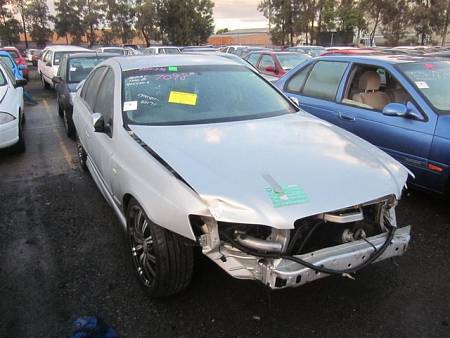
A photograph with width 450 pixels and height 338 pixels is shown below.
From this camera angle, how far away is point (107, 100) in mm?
3951

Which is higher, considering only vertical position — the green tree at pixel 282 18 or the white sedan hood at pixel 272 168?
the green tree at pixel 282 18

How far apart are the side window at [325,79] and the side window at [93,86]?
2805 millimetres

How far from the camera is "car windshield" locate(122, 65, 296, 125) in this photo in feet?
11.6

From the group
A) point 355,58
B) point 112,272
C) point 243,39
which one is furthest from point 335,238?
point 243,39

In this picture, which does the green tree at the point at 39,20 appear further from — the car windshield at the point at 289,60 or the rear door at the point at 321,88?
the rear door at the point at 321,88

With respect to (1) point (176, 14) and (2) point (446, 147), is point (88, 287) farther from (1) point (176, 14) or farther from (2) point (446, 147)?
(1) point (176, 14)

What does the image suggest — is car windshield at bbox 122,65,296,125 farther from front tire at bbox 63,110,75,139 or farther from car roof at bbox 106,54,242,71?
front tire at bbox 63,110,75,139

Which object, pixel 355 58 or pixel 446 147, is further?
pixel 355 58

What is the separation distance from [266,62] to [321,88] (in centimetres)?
739

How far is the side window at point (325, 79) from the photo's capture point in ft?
17.8

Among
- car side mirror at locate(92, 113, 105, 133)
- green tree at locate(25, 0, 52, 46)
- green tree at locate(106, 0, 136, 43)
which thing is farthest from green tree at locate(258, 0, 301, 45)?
car side mirror at locate(92, 113, 105, 133)

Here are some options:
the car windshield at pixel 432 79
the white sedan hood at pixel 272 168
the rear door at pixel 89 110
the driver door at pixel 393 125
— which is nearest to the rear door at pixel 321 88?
the driver door at pixel 393 125

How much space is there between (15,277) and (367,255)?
8.74 feet

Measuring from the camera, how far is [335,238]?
8.87ft
